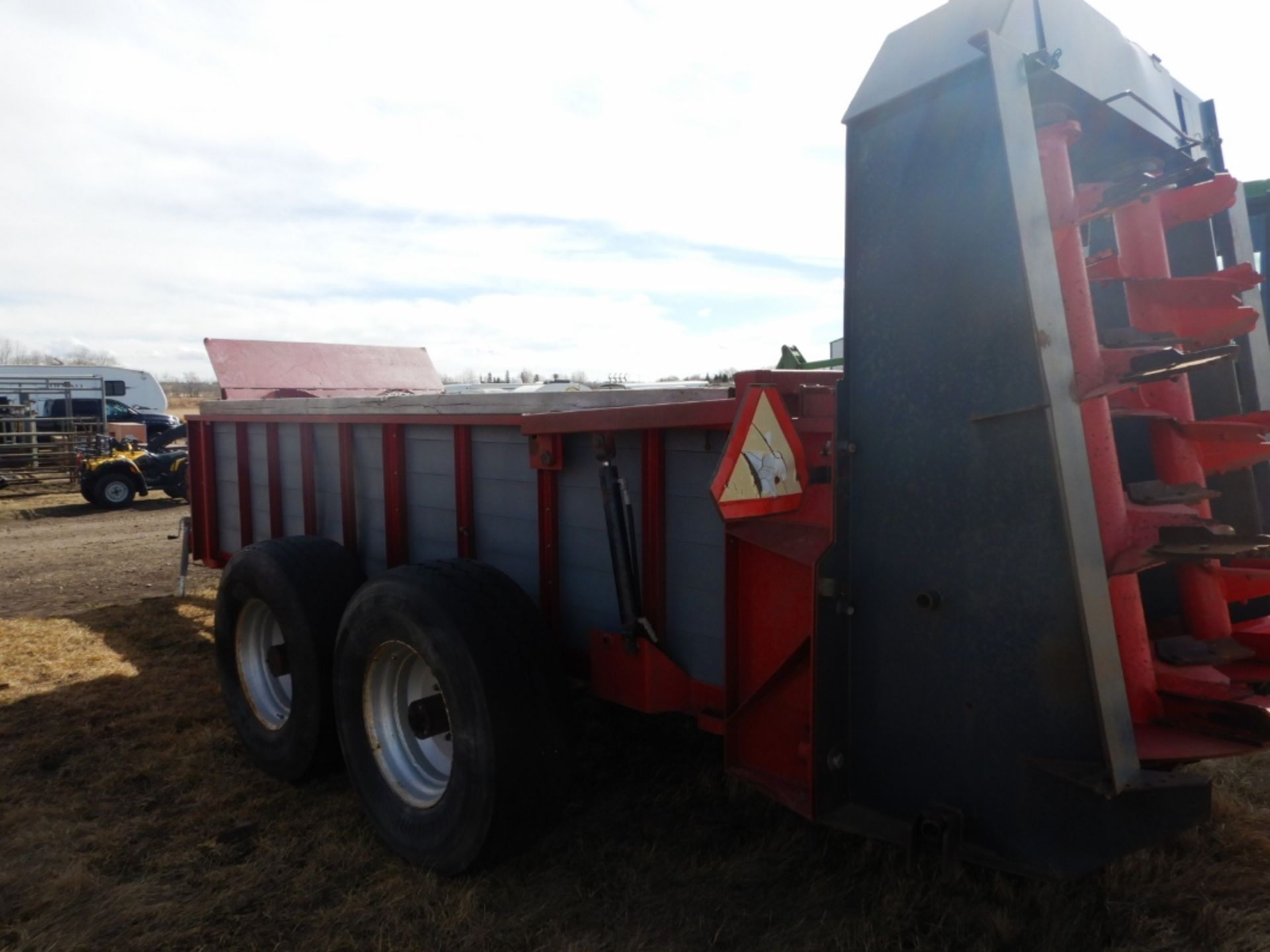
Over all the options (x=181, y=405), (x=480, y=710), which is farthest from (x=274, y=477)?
(x=181, y=405)

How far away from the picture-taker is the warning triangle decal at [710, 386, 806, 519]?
227 cm

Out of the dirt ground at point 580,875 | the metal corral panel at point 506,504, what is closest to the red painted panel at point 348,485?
the metal corral panel at point 506,504

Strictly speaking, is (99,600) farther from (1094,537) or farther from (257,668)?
(1094,537)

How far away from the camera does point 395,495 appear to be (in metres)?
4.04

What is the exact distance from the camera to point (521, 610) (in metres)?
2.98

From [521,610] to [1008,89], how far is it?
2007 millimetres

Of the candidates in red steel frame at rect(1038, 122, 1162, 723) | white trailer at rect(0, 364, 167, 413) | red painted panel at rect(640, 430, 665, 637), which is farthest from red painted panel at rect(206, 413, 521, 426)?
white trailer at rect(0, 364, 167, 413)

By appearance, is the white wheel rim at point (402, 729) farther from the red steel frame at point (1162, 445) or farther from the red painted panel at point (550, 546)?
the red steel frame at point (1162, 445)

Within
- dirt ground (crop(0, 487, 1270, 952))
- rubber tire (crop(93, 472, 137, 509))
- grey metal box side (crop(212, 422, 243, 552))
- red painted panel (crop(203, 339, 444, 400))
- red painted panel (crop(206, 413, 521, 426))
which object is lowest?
dirt ground (crop(0, 487, 1270, 952))

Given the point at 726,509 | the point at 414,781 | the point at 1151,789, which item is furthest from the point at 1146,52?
the point at 414,781

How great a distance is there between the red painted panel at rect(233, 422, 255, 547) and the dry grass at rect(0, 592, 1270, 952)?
149 centimetres

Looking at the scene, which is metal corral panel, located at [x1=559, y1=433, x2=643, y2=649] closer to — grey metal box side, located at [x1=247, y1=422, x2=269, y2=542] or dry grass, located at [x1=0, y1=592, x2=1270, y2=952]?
dry grass, located at [x1=0, y1=592, x2=1270, y2=952]

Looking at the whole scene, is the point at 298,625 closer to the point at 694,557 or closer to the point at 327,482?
the point at 327,482

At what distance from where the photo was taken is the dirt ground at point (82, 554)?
7980mm
